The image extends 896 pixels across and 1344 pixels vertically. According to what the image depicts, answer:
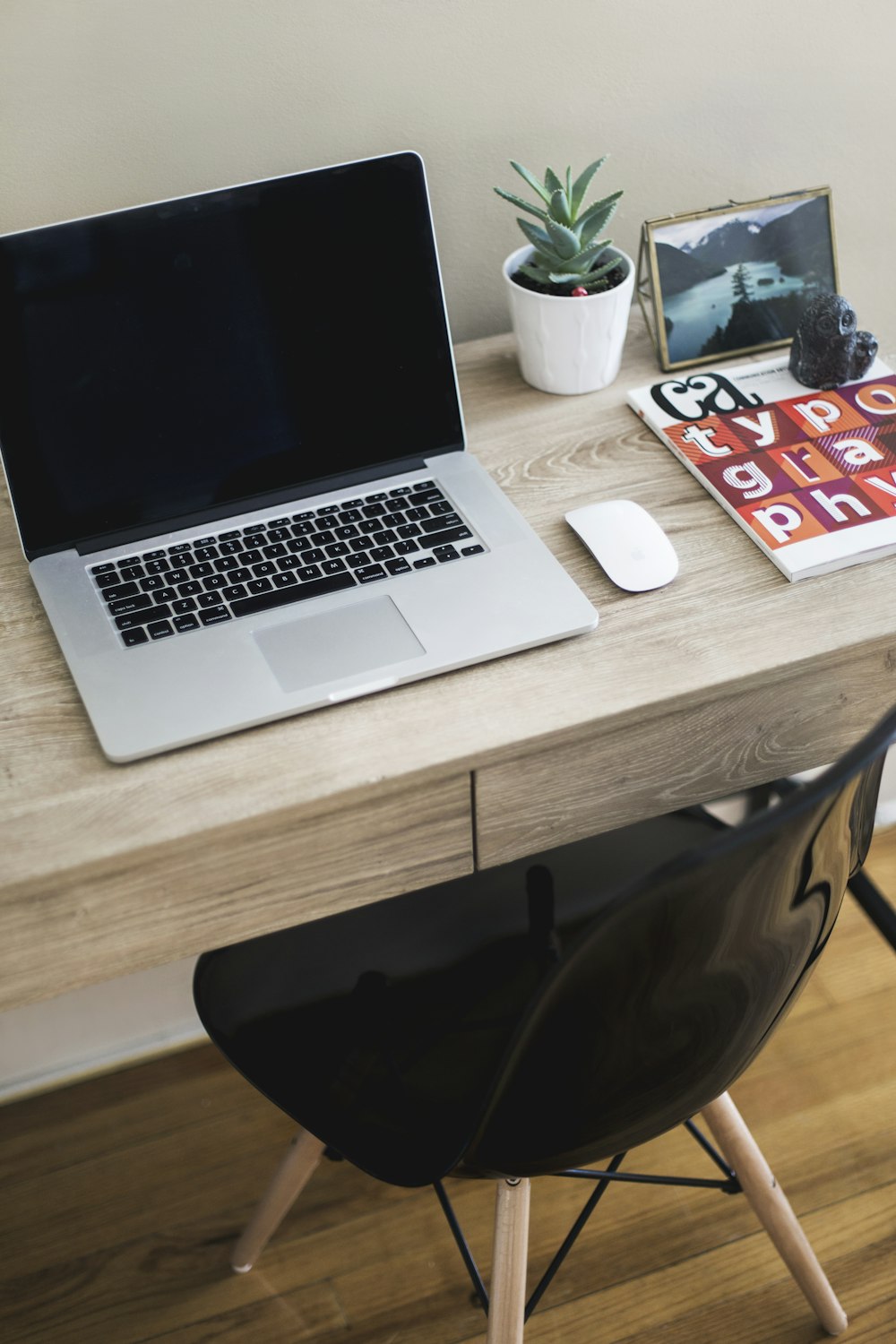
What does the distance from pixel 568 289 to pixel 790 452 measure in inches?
10.5

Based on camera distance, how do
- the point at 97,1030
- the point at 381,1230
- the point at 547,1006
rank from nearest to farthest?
1. the point at 547,1006
2. the point at 381,1230
3. the point at 97,1030

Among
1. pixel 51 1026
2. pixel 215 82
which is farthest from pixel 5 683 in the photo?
pixel 51 1026

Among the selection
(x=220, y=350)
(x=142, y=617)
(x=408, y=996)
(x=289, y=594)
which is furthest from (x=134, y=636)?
(x=408, y=996)

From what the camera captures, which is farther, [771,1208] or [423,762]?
[771,1208]

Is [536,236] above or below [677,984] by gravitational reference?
above

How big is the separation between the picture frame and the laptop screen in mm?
257

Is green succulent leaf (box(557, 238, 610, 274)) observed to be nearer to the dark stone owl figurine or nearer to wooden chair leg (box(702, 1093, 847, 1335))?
the dark stone owl figurine

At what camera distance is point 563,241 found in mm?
1106

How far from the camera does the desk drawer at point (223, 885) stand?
0.82m

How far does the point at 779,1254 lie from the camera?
4.18 feet

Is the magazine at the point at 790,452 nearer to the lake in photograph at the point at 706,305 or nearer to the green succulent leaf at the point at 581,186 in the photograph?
the lake in photograph at the point at 706,305

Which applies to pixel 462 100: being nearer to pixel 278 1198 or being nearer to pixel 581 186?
pixel 581 186

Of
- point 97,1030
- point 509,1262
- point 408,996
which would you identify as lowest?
point 97,1030

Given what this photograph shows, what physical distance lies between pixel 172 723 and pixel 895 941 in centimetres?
63
